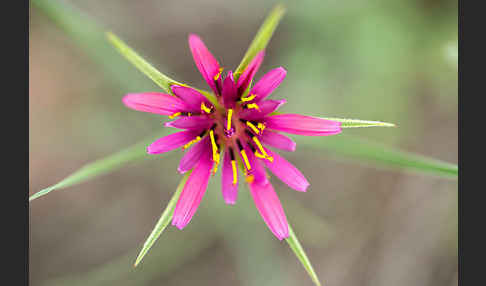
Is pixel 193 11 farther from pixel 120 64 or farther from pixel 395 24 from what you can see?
pixel 395 24

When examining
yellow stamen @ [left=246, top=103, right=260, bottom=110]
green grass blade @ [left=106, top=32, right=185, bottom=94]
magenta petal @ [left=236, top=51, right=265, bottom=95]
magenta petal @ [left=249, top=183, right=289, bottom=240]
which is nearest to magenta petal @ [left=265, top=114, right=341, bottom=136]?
yellow stamen @ [left=246, top=103, right=260, bottom=110]

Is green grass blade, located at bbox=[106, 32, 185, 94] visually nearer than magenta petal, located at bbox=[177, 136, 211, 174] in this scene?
Yes

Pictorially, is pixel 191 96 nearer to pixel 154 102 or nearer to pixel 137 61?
pixel 154 102

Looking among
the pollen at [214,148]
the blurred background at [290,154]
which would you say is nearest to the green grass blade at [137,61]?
the pollen at [214,148]

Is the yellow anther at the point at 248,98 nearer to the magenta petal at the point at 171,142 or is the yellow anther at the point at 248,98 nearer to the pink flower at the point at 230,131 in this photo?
the pink flower at the point at 230,131

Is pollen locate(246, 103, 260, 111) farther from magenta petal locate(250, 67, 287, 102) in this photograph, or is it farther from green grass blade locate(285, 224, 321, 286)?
green grass blade locate(285, 224, 321, 286)

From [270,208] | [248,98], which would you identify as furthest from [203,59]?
[270,208]
